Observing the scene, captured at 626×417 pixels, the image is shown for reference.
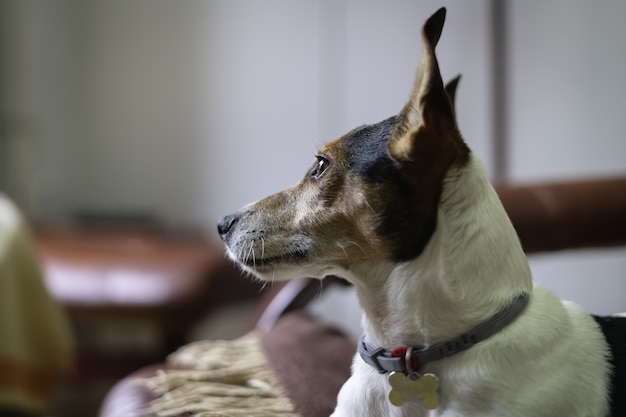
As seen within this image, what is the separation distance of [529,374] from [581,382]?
2.9 inches

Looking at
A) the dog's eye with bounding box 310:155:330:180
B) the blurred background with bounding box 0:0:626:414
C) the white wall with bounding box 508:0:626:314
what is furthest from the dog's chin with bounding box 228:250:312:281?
the blurred background with bounding box 0:0:626:414

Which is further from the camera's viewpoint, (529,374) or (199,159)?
(199,159)

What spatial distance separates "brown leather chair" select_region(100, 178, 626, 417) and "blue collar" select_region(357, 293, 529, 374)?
401 mm

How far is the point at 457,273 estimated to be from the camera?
84 cm

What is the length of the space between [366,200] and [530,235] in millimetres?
699

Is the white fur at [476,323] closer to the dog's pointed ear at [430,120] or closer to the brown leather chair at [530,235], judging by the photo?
the dog's pointed ear at [430,120]

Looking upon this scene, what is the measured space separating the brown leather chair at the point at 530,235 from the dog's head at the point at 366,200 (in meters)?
0.35

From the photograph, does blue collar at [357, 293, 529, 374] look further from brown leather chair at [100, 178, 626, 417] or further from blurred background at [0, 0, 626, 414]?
blurred background at [0, 0, 626, 414]

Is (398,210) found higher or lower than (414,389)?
higher

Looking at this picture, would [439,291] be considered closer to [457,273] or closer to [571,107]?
[457,273]

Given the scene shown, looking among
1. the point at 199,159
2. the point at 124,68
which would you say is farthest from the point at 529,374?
the point at 124,68

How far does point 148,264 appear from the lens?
7.93 feet

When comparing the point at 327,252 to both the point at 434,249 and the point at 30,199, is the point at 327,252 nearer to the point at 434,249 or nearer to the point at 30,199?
the point at 434,249

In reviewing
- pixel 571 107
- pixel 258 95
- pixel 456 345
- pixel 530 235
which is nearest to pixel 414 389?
pixel 456 345
